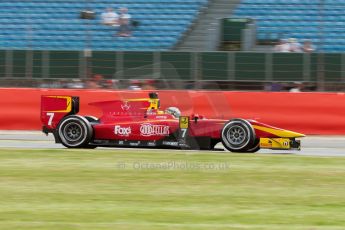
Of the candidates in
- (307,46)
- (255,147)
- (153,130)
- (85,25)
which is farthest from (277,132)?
(85,25)

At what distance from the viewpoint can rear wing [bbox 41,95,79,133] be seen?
13109mm

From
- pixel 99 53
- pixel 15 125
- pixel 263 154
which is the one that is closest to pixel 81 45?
pixel 99 53

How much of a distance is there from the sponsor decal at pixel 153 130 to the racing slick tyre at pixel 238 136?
0.91 metres

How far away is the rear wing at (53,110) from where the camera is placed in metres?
13.1

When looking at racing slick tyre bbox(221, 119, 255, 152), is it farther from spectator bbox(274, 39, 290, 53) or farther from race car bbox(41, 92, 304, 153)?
spectator bbox(274, 39, 290, 53)

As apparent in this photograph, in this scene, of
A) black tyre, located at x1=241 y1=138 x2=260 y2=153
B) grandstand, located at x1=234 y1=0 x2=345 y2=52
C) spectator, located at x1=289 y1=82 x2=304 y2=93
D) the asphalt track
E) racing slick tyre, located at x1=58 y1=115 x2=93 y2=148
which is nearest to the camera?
black tyre, located at x1=241 y1=138 x2=260 y2=153

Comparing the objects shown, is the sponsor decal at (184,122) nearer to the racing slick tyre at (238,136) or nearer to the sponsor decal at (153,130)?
the sponsor decal at (153,130)

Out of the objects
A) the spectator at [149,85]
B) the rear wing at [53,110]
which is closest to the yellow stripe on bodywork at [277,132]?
the rear wing at [53,110]

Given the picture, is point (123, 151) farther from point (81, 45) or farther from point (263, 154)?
point (81, 45)

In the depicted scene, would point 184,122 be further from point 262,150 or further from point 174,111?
point 262,150

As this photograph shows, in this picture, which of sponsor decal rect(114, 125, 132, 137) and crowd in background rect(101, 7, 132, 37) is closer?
sponsor decal rect(114, 125, 132, 137)

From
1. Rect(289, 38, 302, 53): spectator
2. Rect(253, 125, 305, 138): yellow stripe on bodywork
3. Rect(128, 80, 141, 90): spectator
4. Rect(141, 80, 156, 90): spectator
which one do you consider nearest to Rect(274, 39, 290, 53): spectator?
Rect(289, 38, 302, 53): spectator

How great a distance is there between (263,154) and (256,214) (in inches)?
218

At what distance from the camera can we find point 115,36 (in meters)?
20.3
